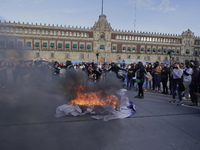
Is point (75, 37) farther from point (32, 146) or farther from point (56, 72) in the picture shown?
point (32, 146)

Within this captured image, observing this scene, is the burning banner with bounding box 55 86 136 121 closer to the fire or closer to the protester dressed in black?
the fire

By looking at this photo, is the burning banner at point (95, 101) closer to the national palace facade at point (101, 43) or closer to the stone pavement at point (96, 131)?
the stone pavement at point (96, 131)

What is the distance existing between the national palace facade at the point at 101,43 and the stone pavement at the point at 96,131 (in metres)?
43.6

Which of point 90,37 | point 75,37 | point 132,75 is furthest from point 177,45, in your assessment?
point 132,75

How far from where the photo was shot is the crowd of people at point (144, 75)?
630 centimetres

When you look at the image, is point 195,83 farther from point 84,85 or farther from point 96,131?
point 96,131

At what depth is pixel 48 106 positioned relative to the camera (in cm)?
573

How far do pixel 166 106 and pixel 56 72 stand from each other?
31.3ft

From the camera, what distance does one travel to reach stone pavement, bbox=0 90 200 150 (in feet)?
10.2

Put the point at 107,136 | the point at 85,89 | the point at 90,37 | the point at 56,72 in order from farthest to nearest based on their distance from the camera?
1. the point at 90,37
2. the point at 56,72
3. the point at 85,89
4. the point at 107,136

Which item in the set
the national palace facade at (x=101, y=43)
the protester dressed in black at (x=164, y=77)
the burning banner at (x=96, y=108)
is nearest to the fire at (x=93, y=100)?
the burning banner at (x=96, y=108)

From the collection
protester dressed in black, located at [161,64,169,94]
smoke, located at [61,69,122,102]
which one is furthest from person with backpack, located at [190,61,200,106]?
smoke, located at [61,69,122,102]

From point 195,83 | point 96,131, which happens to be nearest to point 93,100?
point 96,131

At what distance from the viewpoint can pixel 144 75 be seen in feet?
25.3
